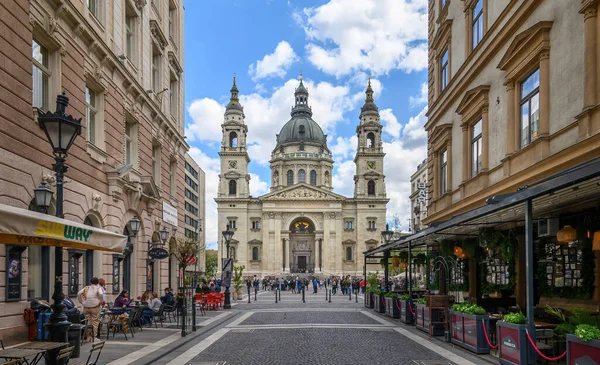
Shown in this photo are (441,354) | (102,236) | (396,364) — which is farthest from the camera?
(441,354)

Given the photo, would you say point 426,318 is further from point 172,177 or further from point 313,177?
point 313,177

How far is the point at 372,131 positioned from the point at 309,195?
1749cm

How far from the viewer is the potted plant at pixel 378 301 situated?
1057 inches

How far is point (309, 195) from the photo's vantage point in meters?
102

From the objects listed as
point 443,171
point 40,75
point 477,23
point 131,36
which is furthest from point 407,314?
point 131,36

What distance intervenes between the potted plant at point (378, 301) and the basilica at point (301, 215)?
70.1m

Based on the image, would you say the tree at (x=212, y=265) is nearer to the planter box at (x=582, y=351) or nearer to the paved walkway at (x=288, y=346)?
the paved walkway at (x=288, y=346)

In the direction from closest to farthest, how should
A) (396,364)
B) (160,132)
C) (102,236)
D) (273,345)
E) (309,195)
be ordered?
(102,236) < (396,364) < (273,345) < (160,132) < (309,195)

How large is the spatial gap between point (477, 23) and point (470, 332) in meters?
10.5

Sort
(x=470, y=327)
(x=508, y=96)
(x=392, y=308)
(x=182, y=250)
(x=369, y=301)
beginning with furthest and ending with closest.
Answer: (x=369, y=301)
(x=182, y=250)
(x=392, y=308)
(x=508, y=96)
(x=470, y=327)

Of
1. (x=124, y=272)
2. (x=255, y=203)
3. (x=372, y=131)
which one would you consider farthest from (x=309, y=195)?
(x=124, y=272)

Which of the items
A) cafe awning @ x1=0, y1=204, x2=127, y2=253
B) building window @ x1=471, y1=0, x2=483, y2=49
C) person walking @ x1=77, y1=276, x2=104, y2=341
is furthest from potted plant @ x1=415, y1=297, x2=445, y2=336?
cafe awning @ x1=0, y1=204, x2=127, y2=253

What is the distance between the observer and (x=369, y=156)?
10675 cm

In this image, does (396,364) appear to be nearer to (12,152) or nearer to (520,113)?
(520,113)
